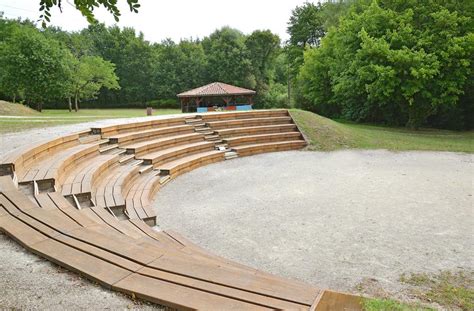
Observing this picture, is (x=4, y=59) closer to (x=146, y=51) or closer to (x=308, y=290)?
(x=146, y=51)

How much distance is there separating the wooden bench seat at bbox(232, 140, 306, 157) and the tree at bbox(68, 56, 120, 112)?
25703 mm

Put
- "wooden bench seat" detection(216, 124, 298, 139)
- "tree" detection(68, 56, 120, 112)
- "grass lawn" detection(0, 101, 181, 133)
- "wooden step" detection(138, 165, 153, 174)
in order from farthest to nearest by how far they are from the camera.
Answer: "tree" detection(68, 56, 120, 112) < "wooden bench seat" detection(216, 124, 298, 139) < "grass lawn" detection(0, 101, 181, 133) < "wooden step" detection(138, 165, 153, 174)

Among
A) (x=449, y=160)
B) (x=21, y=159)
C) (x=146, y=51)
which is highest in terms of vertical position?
(x=146, y=51)

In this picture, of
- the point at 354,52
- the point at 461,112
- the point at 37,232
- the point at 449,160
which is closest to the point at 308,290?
the point at 37,232

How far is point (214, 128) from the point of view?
11414 millimetres

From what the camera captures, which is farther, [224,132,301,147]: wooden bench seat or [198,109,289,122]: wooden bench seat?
[198,109,289,122]: wooden bench seat

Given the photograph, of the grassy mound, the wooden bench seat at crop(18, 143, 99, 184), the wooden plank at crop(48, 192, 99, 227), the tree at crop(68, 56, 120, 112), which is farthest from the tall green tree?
the wooden plank at crop(48, 192, 99, 227)

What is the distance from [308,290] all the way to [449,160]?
368 inches

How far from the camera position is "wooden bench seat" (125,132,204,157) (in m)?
8.04

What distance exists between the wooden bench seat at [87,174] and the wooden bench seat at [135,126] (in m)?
1.45

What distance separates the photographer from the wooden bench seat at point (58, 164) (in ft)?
14.7

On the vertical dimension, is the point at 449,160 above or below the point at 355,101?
below

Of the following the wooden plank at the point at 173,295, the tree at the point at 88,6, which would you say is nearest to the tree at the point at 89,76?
the tree at the point at 88,6

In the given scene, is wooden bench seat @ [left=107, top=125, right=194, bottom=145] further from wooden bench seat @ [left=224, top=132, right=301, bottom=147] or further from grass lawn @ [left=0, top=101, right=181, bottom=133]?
grass lawn @ [left=0, top=101, right=181, bottom=133]
